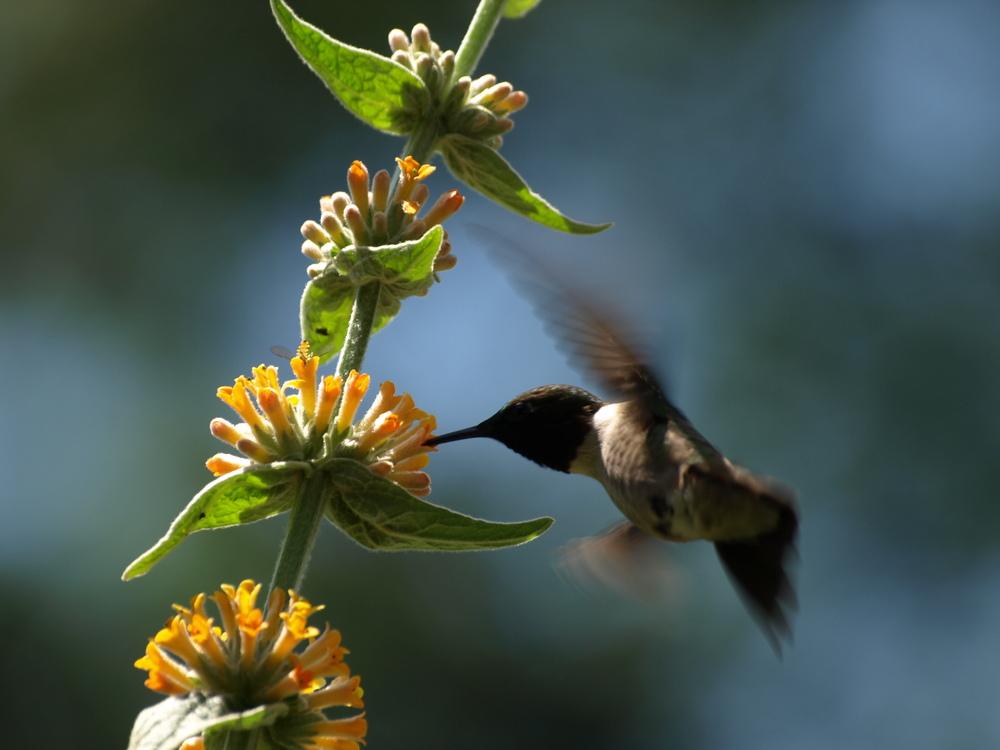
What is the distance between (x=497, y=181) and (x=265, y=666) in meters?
1.46

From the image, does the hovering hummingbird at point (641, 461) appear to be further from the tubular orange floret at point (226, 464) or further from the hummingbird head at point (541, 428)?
the tubular orange floret at point (226, 464)

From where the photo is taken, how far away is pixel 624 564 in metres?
3.86

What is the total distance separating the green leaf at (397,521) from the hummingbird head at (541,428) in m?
1.02

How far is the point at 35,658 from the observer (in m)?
9.95

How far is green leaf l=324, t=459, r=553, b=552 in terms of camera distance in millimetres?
2844

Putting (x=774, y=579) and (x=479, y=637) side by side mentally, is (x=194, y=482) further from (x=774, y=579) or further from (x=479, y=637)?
(x=774, y=579)

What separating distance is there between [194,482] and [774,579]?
720cm


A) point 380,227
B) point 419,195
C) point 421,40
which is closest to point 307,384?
point 380,227

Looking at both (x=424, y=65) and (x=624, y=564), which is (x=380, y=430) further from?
(x=624, y=564)

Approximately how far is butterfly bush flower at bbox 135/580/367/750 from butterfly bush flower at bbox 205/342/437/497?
385 mm

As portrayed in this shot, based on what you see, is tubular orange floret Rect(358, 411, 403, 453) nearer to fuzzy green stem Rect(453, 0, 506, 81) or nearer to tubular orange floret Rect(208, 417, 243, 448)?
tubular orange floret Rect(208, 417, 243, 448)

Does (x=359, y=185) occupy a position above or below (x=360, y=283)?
above

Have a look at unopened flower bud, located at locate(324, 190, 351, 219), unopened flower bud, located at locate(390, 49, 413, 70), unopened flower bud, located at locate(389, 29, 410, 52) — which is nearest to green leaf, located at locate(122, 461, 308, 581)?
unopened flower bud, located at locate(324, 190, 351, 219)

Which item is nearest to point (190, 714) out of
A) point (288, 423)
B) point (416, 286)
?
point (288, 423)
